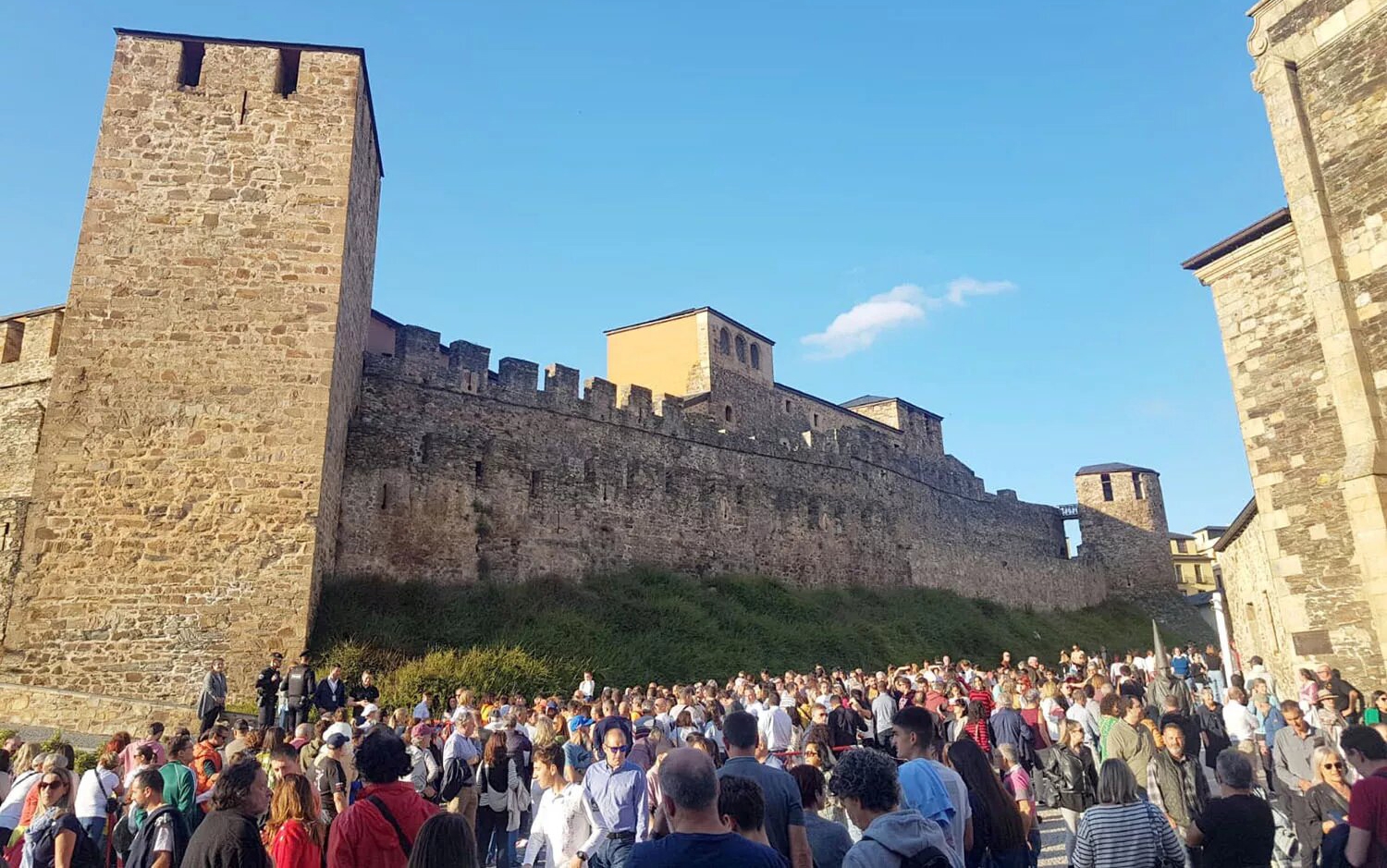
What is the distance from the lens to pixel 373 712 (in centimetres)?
998

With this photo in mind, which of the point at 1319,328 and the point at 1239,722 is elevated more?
the point at 1319,328

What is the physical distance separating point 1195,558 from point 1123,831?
219 feet

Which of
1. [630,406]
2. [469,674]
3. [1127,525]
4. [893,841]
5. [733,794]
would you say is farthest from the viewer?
[1127,525]

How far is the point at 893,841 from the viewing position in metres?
3.16

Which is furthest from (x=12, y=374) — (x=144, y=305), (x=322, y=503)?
(x=322, y=503)

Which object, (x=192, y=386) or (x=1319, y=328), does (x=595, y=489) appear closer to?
(x=192, y=386)

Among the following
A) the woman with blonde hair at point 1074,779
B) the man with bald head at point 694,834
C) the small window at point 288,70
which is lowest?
the woman with blonde hair at point 1074,779

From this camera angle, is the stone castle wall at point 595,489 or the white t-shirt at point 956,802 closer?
the white t-shirt at point 956,802

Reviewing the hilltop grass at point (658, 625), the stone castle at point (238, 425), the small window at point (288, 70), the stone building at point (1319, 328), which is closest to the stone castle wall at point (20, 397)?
the stone castle at point (238, 425)

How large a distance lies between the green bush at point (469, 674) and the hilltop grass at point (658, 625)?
0.35 metres

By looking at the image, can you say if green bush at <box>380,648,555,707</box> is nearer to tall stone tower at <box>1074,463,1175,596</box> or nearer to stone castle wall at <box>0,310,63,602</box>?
stone castle wall at <box>0,310,63,602</box>

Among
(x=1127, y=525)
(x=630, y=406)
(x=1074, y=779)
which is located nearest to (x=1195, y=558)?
(x=1127, y=525)

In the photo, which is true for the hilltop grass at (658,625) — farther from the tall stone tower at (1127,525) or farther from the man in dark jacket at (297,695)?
the tall stone tower at (1127,525)

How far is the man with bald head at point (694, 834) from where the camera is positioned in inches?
107
